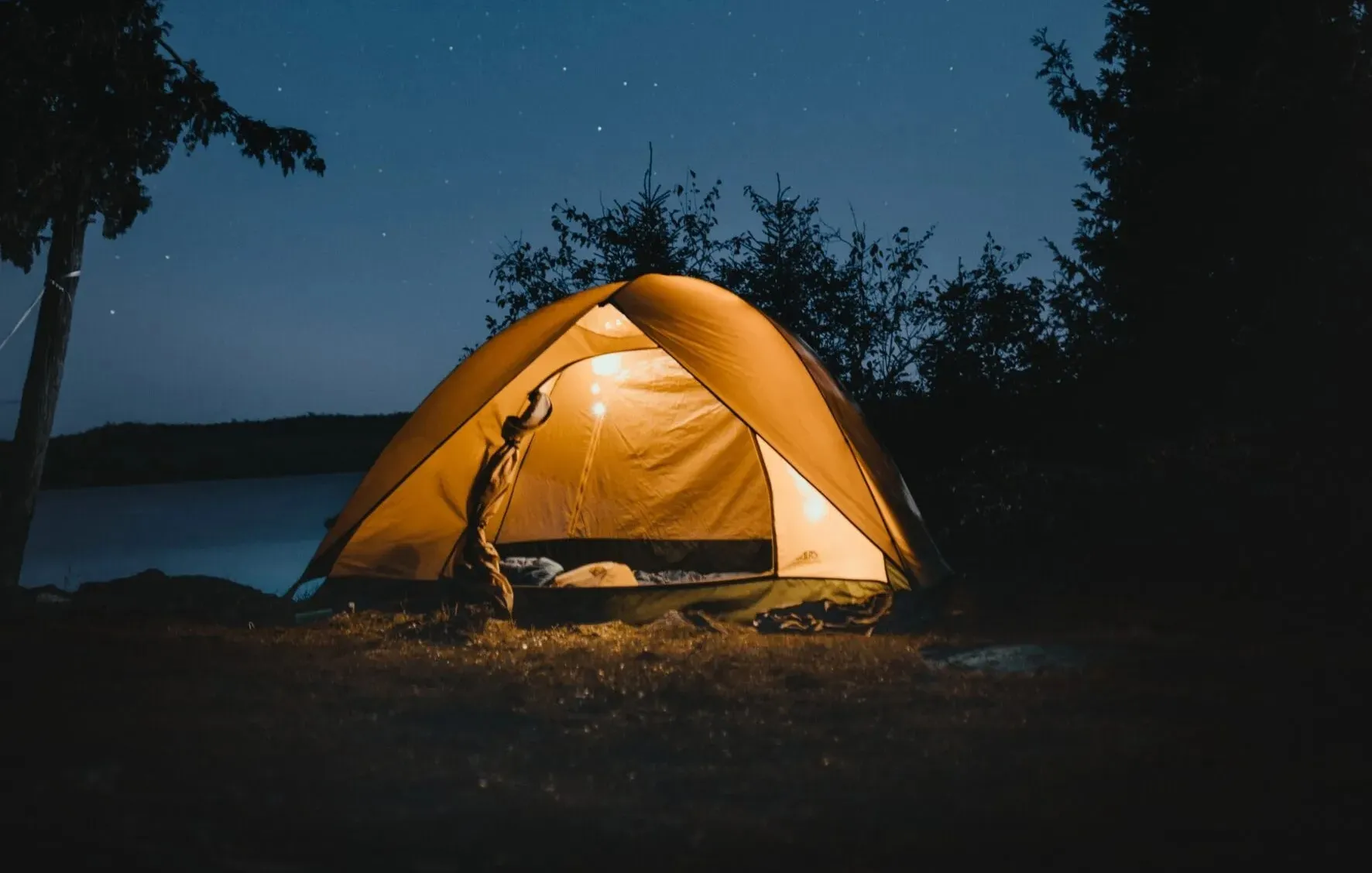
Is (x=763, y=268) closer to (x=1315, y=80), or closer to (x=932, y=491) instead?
(x=932, y=491)

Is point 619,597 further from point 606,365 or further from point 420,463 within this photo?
point 606,365

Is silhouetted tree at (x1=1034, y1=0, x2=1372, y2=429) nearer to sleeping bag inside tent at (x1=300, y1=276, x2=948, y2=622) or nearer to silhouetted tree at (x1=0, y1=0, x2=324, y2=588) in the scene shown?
sleeping bag inside tent at (x1=300, y1=276, x2=948, y2=622)

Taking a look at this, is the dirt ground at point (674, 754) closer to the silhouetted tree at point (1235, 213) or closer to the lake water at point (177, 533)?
the lake water at point (177, 533)

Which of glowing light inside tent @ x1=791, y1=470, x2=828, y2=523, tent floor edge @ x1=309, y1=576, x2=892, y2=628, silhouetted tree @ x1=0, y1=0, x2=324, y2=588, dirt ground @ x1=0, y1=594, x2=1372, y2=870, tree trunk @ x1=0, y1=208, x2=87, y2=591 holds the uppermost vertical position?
silhouetted tree @ x1=0, y1=0, x2=324, y2=588

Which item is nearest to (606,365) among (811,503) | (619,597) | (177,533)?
(811,503)

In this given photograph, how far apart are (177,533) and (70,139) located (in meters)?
→ 19.5

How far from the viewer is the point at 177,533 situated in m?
26.3

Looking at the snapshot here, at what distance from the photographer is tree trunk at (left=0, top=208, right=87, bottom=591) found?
934cm

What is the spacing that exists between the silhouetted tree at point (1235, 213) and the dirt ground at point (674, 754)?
840 centimetres

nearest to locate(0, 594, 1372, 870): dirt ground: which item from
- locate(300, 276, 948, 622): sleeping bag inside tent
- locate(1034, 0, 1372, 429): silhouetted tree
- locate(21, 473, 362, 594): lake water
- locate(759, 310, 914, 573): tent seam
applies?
locate(759, 310, 914, 573): tent seam

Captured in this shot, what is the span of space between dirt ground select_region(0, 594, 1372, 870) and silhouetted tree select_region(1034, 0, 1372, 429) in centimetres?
840

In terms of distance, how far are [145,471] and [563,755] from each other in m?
50.8

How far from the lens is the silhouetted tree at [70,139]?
28.3ft

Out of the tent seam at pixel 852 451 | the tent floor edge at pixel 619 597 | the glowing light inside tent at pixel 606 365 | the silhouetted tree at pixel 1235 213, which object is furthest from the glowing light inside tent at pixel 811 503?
the silhouetted tree at pixel 1235 213
